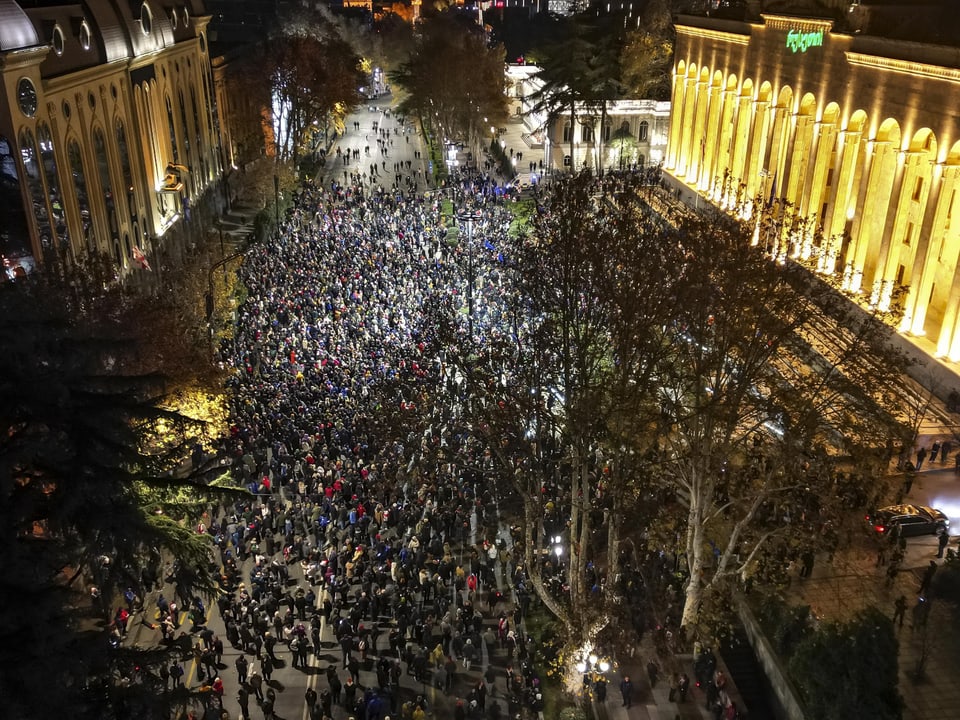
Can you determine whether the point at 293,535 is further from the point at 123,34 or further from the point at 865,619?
the point at 123,34

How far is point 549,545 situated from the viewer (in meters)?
18.7

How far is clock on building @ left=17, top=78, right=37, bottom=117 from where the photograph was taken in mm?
23328

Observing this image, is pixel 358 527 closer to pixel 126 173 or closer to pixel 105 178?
pixel 105 178

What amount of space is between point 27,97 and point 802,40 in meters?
26.9

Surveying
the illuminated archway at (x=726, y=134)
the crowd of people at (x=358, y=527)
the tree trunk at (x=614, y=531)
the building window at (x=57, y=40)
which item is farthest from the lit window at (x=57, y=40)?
the illuminated archway at (x=726, y=134)

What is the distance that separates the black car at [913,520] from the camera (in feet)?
59.5

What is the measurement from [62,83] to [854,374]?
24.9 meters

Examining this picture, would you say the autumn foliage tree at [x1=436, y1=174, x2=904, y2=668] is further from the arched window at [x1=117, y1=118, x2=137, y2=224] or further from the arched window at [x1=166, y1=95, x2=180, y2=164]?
the arched window at [x1=166, y1=95, x2=180, y2=164]

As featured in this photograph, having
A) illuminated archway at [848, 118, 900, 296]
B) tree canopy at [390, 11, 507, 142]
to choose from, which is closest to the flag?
illuminated archway at [848, 118, 900, 296]

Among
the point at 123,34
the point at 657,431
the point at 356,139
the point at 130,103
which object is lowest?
the point at 356,139

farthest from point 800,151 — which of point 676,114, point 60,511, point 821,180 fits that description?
point 60,511

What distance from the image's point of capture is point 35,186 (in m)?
24.2

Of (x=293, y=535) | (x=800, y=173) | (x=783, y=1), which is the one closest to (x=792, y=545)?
(x=293, y=535)

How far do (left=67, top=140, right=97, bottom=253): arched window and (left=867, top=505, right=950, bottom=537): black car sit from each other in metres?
24.6
